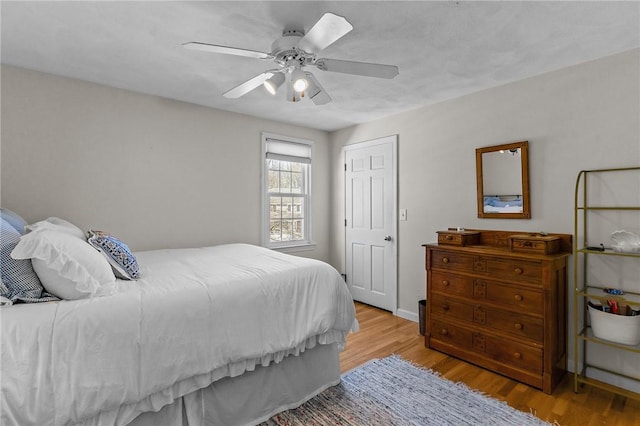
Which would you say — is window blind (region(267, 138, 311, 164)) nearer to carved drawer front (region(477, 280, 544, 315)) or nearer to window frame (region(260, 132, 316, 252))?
window frame (region(260, 132, 316, 252))

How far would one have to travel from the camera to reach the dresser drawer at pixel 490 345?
2326mm

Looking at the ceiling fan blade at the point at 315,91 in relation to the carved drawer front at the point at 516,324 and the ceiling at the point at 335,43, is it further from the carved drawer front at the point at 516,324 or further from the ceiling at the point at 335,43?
the carved drawer front at the point at 516,324

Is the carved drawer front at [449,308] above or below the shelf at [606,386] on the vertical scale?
above

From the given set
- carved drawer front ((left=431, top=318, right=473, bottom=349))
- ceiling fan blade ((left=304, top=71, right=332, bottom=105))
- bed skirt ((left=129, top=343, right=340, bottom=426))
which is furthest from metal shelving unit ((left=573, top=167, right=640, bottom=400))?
ceiling fan blade ((left=304, top=71, right=332, bottom=105))

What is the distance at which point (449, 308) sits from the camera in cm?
285

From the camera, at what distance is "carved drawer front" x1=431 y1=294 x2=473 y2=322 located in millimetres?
2726

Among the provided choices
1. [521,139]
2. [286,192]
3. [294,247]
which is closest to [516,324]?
[521,139]

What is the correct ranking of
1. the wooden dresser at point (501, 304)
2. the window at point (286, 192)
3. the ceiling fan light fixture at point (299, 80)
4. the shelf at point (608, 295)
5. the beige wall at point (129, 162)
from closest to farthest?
the ceiling fan light fixture at point (299, 80) < the shelf at point (608, 295) < the wooden dresser at point (501, 304) < the beige wall at point (129, 162) < the window at point (286, 192)

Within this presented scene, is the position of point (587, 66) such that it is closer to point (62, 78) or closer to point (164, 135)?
point (164, 135)

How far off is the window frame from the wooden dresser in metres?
1.90

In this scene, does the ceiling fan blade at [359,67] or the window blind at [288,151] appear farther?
the window blind at [288,151]

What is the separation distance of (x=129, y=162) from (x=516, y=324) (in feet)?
12.3

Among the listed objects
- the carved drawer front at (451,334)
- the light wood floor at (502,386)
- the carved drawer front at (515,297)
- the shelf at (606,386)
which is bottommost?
the light wood floor at (502,386)

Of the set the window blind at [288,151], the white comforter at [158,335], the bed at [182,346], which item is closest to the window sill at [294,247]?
the window blind at [288,151]
